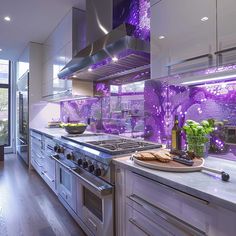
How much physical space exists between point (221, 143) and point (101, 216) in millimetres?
1057

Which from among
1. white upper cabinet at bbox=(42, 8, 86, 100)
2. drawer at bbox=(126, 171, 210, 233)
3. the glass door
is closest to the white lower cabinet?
drawer at bbox=(126, 171, 210, 233)

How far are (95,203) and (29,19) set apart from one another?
3.00m

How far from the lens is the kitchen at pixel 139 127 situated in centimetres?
107

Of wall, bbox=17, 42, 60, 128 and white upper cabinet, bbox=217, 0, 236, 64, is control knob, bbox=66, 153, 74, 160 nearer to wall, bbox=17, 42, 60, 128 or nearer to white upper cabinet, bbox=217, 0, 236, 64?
white upper cabinet, bbox=217, 0, 236, 64

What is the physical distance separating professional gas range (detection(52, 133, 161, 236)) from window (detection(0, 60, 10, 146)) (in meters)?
4.38

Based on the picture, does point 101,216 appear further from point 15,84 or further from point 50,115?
point 15,84

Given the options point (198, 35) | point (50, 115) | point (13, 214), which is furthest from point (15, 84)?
point (198, 35)

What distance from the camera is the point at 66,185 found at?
2.20 meters

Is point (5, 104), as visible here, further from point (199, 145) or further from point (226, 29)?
point (226, 29)

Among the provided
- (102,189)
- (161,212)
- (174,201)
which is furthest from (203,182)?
(102,189)

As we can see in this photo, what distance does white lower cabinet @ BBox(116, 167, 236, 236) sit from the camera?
2.74ft

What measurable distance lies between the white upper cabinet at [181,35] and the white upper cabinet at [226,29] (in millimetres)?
35

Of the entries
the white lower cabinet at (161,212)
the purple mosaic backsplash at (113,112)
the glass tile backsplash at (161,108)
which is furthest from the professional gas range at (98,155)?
the purple mosaic backsplash at (113,112)

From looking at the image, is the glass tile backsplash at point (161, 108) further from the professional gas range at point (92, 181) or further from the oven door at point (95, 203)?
the oven door at point (95, 203)
